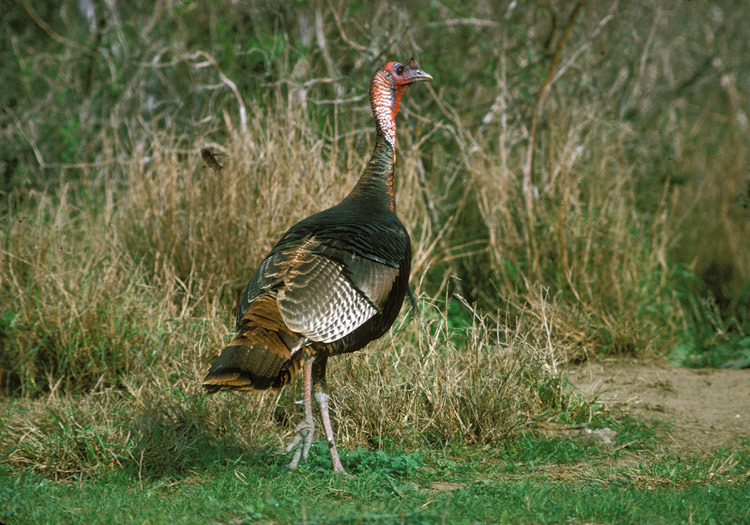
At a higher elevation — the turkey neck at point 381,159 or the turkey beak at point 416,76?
the turkey beak at point 416,76

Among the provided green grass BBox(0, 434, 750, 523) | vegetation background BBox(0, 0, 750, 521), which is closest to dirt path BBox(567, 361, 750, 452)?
vegetation background BBox(0, 0, 750, 521)

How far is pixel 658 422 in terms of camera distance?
17.7 ft

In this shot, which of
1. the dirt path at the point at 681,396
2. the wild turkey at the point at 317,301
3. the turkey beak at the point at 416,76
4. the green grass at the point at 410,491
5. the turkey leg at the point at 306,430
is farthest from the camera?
the turkey beak at the point at 416,76

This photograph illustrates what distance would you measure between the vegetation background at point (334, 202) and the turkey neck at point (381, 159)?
934 mm

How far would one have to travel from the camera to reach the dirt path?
17.3 feet

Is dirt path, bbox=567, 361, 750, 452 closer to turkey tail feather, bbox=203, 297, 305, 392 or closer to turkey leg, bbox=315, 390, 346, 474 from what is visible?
turkey leg, bbox=315, 390, 346, 474

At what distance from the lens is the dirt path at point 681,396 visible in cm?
528

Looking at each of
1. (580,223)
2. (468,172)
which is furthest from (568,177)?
(468,172)

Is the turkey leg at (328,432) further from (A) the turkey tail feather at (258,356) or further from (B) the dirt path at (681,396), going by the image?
(B) the dirt path at (681,396)

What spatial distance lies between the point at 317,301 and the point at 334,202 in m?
Result: 2.31

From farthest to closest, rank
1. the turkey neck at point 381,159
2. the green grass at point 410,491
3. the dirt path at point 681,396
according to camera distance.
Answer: the dirt path at point 681,396
the turkey neck at point 381,159
the green grass at point 410,491

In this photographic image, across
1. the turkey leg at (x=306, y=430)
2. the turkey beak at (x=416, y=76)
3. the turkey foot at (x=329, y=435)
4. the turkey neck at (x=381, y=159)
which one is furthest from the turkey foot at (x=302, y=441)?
the turkey beak at (x=416, y=76)

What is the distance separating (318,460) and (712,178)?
5921 millimetres

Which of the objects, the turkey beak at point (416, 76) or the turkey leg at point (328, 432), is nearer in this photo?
the turkey leg at point (328, 432)
